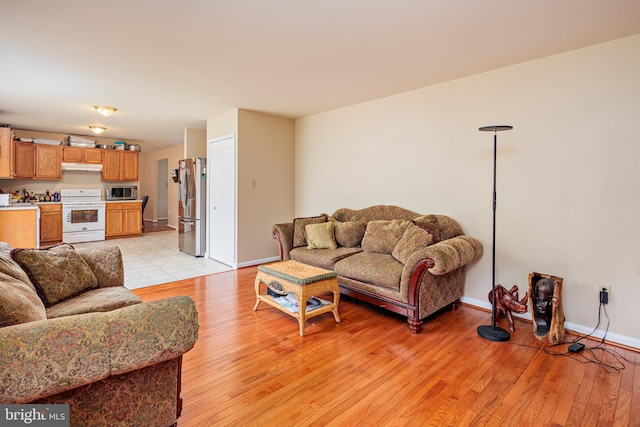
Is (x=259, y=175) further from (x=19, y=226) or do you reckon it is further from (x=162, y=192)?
(x=162, y=192)

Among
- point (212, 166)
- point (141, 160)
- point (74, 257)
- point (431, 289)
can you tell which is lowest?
point (431, 289)

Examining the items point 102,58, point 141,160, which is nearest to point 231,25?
point 102,58

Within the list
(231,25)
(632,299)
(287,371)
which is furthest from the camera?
(632,299)

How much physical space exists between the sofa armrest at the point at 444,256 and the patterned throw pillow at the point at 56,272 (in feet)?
8.16

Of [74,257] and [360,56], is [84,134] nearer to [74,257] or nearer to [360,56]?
[74,257]

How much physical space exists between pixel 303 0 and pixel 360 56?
0.97 meters

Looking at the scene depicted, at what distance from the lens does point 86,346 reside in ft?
3.64

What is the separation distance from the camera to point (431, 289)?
2.88m

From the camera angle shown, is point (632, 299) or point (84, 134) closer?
point (632, 299)

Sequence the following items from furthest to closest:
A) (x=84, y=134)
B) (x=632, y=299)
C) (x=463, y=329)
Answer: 1. (x=84, y=134)
2. (x=463, y=329)
3. (x=632, y=299)

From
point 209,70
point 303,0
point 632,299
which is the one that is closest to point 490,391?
point 632,299

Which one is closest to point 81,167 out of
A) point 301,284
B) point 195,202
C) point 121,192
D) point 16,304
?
point 121,192

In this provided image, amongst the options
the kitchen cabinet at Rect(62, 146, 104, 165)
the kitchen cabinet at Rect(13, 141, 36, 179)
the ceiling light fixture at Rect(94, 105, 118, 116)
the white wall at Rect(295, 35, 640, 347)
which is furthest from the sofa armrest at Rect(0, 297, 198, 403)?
the kitchen cabinet at Rect(62, 146, 104, 165)

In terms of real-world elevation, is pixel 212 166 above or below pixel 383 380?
above
